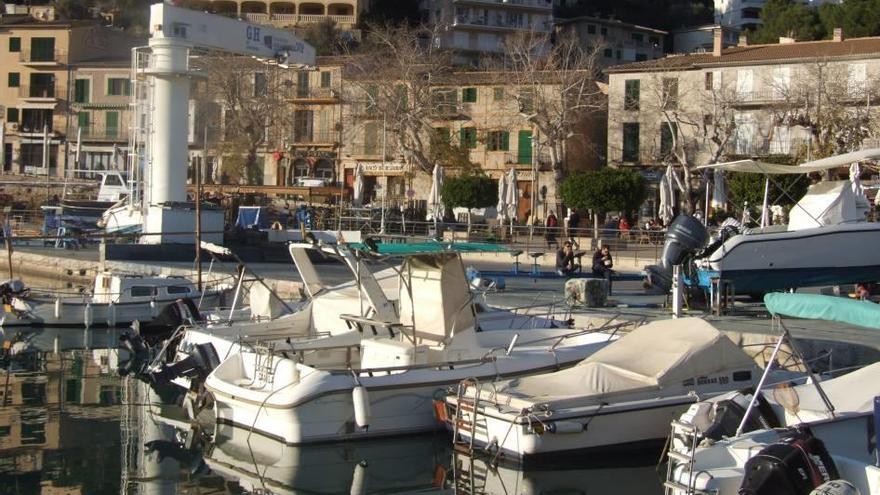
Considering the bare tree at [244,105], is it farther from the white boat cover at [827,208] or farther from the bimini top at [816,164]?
the white boat cover at [827,208]

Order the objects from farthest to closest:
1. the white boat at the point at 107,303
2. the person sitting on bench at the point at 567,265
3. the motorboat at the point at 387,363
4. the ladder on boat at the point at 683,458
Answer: the person sitting on bench at the point at 567,265 < the white boat at the point at 107,303 < the motorboat at the point at 387,363 < the ladder on boat at the point at 683,458

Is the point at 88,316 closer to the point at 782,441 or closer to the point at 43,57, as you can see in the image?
the point at 782,441

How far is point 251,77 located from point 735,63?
26035 millimetres

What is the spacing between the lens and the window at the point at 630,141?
5969 cm

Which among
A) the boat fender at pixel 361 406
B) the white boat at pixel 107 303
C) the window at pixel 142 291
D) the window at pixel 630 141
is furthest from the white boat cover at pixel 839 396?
the window at pixel 630 141

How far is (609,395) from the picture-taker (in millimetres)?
15984

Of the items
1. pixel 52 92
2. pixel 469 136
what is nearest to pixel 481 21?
pixel 469 136

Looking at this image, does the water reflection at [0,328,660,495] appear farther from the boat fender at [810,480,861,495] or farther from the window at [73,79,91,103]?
the window at [73,79,91,103]

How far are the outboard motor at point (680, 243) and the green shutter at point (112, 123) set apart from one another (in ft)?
174

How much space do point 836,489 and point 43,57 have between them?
68.9 metres

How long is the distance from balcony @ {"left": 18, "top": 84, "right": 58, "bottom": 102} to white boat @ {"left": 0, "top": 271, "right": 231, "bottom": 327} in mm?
46225

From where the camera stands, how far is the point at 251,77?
217ft

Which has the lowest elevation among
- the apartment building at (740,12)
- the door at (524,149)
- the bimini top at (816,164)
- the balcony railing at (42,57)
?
the bimini top at (816,164)

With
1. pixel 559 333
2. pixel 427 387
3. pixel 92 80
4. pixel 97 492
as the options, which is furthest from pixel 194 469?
pixel 92 80
